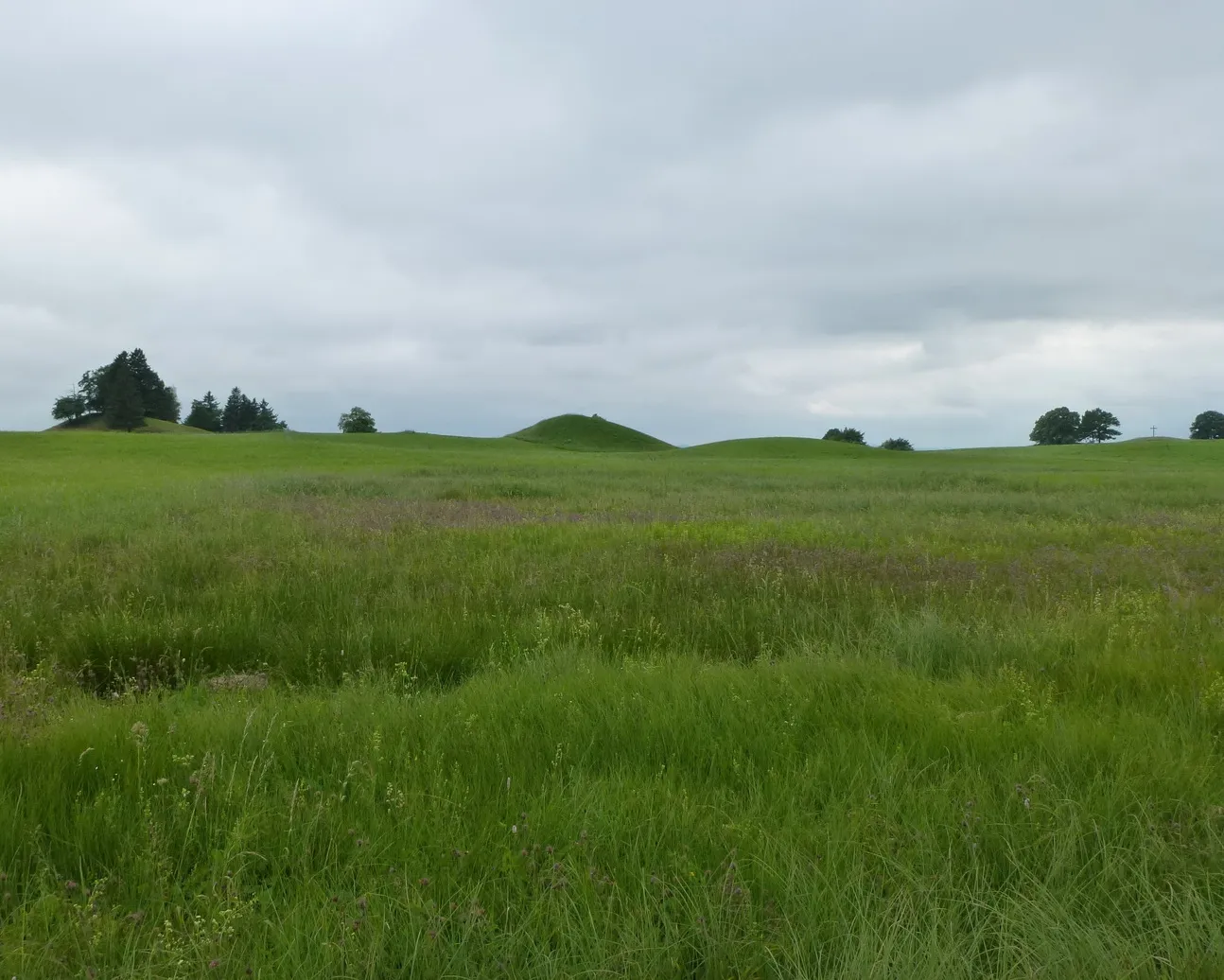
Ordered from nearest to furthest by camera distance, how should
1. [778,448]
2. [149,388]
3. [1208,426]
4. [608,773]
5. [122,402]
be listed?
[608,773], [778,448], [122,402], [149,388], [1208,426]

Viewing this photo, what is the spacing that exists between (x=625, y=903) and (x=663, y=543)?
782cm

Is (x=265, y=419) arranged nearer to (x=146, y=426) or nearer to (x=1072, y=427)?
(x=146, y=426)

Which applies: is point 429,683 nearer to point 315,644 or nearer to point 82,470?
point 315,644

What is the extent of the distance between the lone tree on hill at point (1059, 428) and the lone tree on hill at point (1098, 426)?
0.72 metres

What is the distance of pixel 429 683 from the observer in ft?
15.6

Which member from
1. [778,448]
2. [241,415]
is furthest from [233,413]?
[778,448]

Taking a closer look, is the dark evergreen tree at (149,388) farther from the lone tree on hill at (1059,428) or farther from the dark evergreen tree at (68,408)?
the lone tree on hill at (1059,428)

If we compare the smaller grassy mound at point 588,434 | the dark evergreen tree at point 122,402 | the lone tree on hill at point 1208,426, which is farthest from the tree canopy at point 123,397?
the lone tree on hill at point 1208,426

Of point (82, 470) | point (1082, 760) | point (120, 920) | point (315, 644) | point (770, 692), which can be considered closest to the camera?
point (120, 920)

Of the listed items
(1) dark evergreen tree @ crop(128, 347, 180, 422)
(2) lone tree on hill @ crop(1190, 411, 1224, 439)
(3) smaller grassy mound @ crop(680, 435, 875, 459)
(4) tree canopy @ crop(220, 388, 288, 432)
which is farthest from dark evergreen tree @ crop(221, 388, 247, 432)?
(2) lone tree on hill @ crop(1190, 411, 1224, 439)

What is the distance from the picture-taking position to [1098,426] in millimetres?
127562

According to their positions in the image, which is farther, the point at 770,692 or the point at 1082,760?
the point at 770,692

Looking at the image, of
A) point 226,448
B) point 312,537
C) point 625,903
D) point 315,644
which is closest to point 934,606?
point 625,903

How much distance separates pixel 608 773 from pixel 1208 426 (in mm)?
173381
